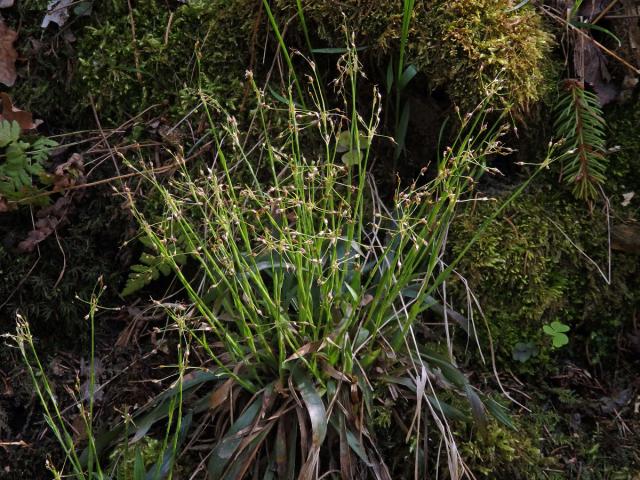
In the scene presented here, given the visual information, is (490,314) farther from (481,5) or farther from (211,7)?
(211,7)

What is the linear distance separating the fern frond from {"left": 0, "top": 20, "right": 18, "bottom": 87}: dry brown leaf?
7.18 feet

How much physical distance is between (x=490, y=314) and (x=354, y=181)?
72 cm

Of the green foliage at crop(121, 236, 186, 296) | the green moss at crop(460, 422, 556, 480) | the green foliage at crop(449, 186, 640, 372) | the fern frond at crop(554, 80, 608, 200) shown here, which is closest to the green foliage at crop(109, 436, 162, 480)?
the green foliage at crop(121, 236, 186, 296)

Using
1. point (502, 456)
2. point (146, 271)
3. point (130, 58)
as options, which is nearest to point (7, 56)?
point (130, 58)

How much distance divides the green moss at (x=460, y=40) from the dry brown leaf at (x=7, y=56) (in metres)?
1.30

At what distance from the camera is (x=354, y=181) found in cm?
249

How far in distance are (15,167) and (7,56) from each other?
589 millimetres

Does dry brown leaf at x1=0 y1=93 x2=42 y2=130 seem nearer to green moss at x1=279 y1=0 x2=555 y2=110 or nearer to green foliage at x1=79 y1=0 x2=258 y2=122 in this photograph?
green foliage at x1=79 y1=0 x2=258 y2=122

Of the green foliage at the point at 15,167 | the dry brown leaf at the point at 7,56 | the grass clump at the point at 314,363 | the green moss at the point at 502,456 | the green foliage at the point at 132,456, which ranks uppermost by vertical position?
the dry brown leaf at the point at 7,56

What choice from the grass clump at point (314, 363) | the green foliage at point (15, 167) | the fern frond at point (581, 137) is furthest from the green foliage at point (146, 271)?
the fern frond at point (581, 137)

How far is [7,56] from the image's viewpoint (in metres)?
2.64

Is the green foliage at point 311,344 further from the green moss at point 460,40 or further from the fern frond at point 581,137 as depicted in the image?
the fern frond at point 581,137

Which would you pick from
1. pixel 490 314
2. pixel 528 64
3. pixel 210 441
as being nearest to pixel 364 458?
pixel 210 441

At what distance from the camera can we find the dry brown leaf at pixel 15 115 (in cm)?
248
